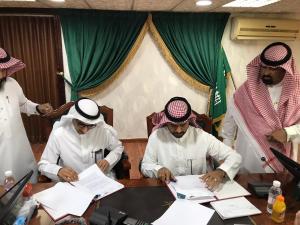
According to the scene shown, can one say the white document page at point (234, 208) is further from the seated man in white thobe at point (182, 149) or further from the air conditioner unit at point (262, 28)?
the air conditioner unit at point (262, 28)

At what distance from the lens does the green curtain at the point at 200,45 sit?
396 cm

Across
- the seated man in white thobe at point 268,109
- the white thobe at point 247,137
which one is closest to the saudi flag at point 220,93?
the white thobe at point 247,137

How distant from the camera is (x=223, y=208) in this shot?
1.37m

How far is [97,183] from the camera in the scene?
5.24ft

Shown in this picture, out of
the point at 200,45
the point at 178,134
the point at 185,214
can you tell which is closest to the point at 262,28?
the point at 200,45

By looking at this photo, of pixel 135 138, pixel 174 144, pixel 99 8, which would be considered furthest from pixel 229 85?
pixel 174 144

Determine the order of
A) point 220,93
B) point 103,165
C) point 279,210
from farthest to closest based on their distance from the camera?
point 220,93 < point 103,165 < point 279,210

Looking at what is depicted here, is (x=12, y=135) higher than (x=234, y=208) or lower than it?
higher

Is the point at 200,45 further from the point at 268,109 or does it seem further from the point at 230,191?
the point at 230,191

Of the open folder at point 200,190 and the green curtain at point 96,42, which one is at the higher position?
the green curtain at point 96,42

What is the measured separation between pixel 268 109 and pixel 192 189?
0.84 m

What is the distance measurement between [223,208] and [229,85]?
129 inches

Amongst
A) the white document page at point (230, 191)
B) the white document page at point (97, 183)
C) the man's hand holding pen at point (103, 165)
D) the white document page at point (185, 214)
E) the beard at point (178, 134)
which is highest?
the beard at point (178, 134)

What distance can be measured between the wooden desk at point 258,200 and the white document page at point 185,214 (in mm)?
224
